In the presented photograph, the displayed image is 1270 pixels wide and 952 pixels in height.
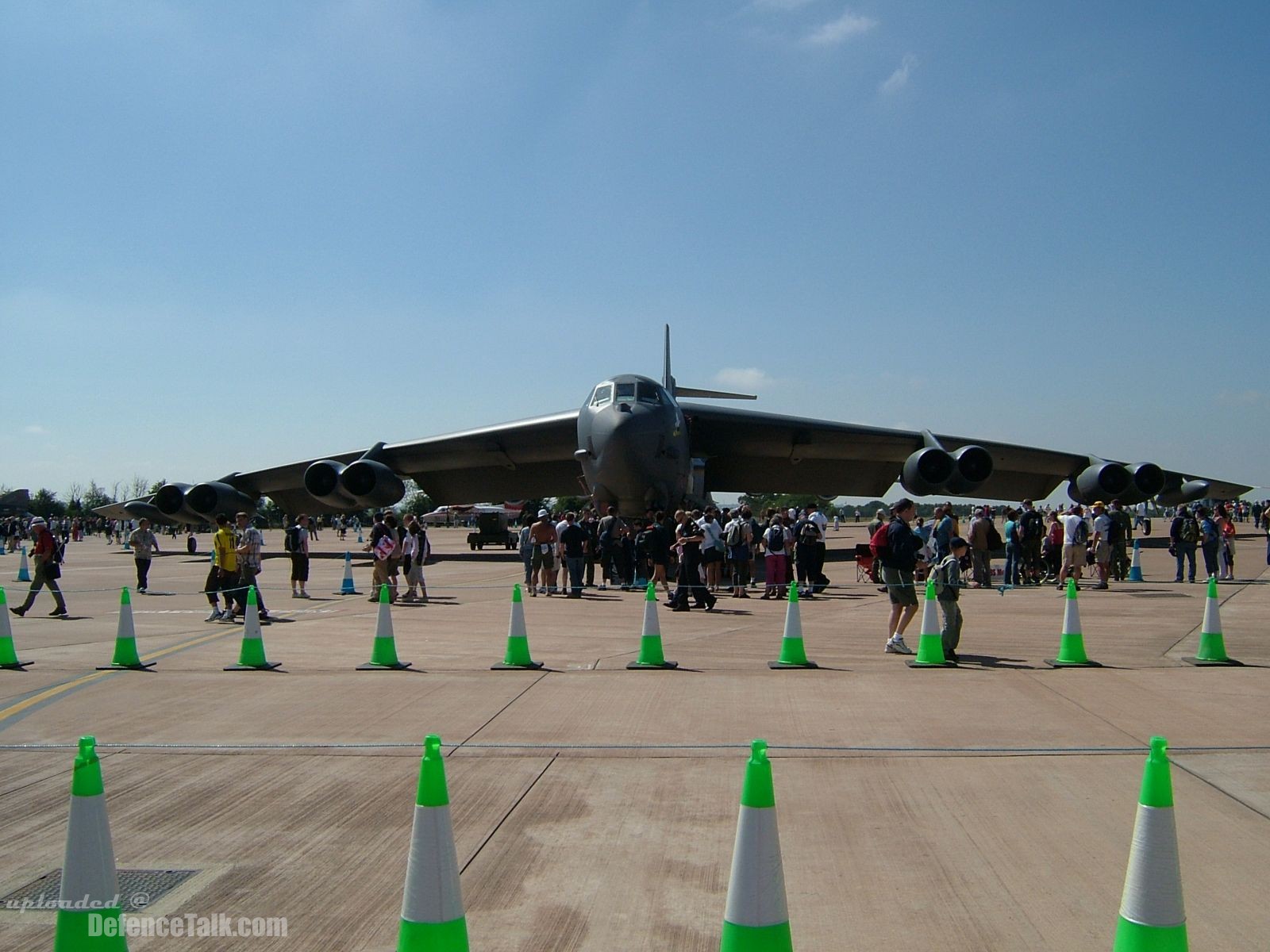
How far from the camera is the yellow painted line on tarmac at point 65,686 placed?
7594mm

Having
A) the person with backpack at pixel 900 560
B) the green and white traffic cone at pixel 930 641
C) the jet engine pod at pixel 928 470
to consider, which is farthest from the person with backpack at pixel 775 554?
the jet engine pod at pixel 928 470

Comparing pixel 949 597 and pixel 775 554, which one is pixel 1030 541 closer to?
pixel 775 554

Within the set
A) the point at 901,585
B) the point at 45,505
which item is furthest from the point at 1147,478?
the point at 45,505

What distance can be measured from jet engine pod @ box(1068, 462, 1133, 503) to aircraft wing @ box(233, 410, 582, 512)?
510 inches

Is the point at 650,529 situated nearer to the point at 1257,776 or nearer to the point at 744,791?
the point at 1257,776

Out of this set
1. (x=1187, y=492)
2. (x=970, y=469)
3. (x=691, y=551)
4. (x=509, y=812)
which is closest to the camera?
(x=509, y=812)

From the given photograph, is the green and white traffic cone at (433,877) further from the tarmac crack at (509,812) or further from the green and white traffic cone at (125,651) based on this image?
the green and white traffic cone at (125,651)

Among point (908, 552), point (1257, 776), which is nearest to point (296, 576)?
point (908, 552)

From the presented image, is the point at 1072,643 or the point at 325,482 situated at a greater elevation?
the point at 325,482

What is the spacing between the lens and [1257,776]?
540 cm

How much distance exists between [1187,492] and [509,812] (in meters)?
28.9

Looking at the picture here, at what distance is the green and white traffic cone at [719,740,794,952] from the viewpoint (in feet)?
9.38

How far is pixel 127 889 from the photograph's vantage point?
4012 mm

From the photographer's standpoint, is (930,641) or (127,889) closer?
(127,889)
